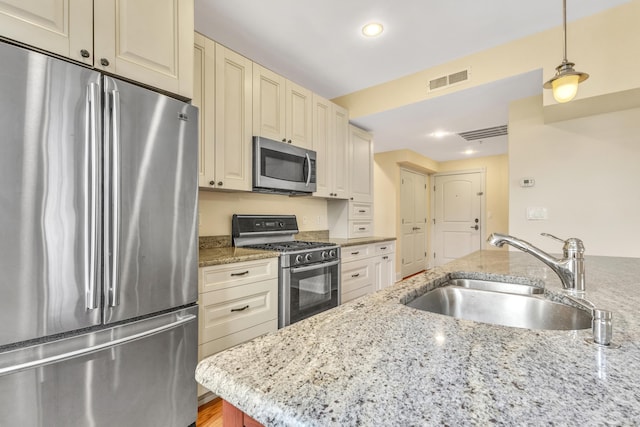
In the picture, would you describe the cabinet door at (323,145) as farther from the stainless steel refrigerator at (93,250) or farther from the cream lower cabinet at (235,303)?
the stainless steel refrigerator at (93,250)

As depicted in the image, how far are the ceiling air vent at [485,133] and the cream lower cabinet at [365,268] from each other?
76.2 inches

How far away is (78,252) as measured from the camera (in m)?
1.13

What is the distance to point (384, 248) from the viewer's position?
344 cm

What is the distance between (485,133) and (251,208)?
3.38m

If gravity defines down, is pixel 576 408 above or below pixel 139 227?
below

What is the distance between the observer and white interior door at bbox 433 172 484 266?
18.6 feet

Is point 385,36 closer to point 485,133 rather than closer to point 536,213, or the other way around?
point 536,213

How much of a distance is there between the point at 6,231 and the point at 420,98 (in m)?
2.93

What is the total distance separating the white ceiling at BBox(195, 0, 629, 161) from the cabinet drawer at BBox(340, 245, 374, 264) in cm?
146

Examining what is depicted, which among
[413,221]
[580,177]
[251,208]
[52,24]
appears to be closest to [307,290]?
[251,208]

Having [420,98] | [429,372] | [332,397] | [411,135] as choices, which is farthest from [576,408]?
[411,135]

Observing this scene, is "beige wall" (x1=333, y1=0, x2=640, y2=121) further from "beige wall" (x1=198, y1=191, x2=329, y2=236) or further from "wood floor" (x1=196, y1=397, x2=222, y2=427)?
"wood floor" (x1=196, y1=397, x2=222, y2=427)

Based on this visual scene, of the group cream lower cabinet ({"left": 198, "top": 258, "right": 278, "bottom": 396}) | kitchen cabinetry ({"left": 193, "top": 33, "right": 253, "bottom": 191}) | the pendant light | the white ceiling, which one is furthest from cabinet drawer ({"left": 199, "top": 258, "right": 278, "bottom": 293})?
the pendant light

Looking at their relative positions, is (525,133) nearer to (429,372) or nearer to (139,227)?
(429,372)
